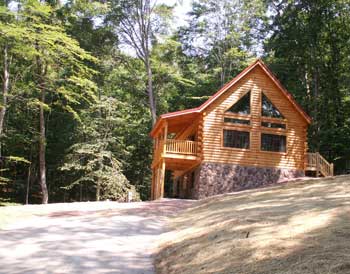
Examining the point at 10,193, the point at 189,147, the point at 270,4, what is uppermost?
the point at 270,4

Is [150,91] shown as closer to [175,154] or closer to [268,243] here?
[175,154]

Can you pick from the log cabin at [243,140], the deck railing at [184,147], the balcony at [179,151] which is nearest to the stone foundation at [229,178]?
the log cabin at [243,140]

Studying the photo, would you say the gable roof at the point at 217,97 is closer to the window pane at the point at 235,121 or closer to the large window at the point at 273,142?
the window pane at the point at 235,121

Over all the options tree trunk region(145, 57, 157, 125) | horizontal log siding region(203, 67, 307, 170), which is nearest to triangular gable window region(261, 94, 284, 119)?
horizontal log siding region(203, 67, 307, 170)

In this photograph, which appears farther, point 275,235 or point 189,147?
point 189,147

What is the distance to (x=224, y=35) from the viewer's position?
3728 cm

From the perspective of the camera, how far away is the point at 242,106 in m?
24.3

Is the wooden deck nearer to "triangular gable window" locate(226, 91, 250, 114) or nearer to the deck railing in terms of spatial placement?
the deck railing

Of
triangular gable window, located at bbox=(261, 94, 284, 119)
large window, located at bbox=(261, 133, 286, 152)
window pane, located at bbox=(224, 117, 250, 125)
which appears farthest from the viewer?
triangular gable window, located at bbox=(261, 94, 284, 119)

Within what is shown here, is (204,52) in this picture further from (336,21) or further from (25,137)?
(25,137)

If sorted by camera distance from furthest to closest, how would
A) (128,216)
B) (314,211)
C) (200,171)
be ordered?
(200,171) → (128,216) → (314,211)

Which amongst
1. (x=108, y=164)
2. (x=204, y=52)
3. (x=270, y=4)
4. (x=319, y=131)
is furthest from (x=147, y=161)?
(x=270, y=4)

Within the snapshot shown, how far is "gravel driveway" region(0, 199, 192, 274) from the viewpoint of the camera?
7242 millimetres

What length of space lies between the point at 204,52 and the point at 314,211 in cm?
3143
